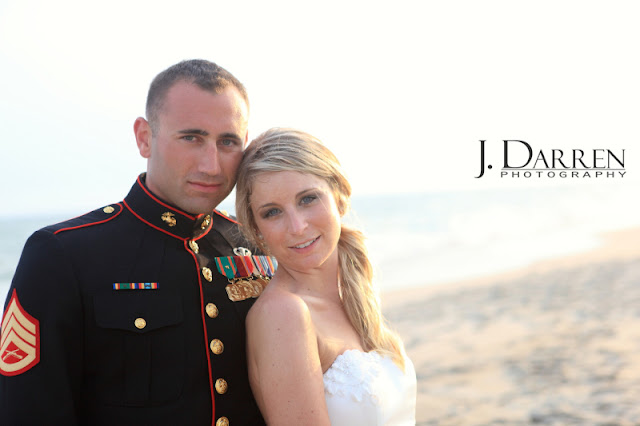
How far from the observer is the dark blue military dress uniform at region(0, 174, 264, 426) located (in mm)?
2188

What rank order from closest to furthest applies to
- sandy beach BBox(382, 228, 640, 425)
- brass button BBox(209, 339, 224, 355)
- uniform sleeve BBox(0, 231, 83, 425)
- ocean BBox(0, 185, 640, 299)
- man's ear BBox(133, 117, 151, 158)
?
1. uniform sleeve BBox(0, 231, 83, 425)
2. brass button BBox(209, 339, 224, 355)
3. man's ear BBox(133, 117, 151, 158)
4. sandy beach BBox(382, 228, 640, 425)
5. ocean BBox(0, 185, 640, 299)

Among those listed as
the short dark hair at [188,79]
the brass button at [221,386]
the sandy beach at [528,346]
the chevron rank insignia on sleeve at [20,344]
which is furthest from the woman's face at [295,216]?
the sandy beach at [528,346]

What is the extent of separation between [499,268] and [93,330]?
564 inches

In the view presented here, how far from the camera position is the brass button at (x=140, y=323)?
236 centimetres

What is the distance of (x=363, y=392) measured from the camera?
8.02ft

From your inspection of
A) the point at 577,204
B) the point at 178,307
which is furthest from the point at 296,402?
the point at 577,204

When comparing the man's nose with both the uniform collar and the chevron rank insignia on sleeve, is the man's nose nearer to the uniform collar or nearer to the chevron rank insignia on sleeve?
the uniform collar

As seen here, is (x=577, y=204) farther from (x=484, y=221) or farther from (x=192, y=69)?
(x=192, y=69)

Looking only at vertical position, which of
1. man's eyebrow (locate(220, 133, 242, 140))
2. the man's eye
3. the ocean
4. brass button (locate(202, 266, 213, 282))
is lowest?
the ocean

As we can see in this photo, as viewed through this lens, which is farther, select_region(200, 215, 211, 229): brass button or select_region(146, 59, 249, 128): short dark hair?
select_region(200, 215, 211, 229): brass button

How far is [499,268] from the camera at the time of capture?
15.6 meters

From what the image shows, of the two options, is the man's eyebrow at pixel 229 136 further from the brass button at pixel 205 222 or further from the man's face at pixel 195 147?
the brass button at pixel 205 222

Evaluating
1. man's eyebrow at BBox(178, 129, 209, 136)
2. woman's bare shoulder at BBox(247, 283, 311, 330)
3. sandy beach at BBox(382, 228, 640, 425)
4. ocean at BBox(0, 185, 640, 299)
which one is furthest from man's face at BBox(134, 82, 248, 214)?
ocean at BBox(0, 185, 640, 299)

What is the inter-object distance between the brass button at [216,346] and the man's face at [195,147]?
0.54 m
